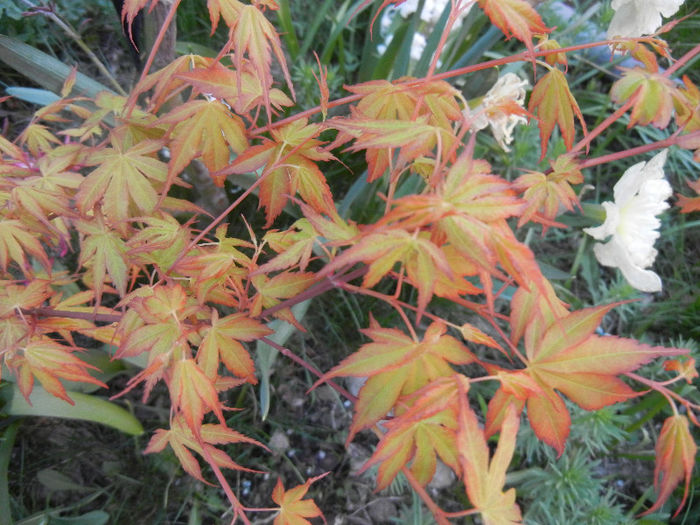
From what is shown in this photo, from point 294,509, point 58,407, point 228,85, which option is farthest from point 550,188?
point 58,407

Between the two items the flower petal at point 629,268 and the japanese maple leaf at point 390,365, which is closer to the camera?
the japanese maple leaf at point 390,365

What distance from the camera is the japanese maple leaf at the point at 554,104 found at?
1.95ft

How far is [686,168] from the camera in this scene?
5.46 ft

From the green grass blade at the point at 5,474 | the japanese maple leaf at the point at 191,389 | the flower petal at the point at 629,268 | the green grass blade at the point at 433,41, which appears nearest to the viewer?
the japanese maple leaf at the point at 191,389

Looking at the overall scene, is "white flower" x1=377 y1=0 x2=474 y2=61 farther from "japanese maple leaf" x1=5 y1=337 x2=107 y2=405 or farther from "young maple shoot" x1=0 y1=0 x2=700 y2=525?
"japanese maple leaf" x1=5 y1=337 x2=107 y2=405

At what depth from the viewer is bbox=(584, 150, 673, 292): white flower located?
0.70 metres

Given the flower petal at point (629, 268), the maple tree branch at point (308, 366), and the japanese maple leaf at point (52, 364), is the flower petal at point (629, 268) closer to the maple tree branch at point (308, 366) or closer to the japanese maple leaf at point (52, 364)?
the maple tree branch at point (308, 366)

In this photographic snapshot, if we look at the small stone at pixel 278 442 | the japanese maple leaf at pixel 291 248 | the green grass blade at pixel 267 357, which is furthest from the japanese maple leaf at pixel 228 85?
the small stone at pixel 278 442

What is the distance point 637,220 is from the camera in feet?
2.41

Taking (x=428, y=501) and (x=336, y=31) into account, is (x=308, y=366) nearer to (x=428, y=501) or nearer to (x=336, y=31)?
(x=428, y=501)

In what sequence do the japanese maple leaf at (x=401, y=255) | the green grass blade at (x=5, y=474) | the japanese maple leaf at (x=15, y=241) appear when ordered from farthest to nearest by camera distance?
the green grass blade at (x=5, y=474), the japanese maple leaf at (x=15, y=241), the japanese maple leaf at (x=401, y=255)

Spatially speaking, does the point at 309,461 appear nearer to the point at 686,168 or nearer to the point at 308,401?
the point at 308,401

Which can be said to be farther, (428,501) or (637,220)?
(637,220)

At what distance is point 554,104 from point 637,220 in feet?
0.79
